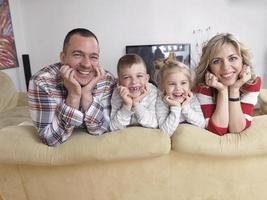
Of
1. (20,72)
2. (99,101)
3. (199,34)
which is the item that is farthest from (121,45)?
(99,101)

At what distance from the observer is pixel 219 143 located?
→ 90 centimetres

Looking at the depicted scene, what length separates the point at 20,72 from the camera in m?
3.55

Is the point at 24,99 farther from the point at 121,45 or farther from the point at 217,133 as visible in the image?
the point at 217,133

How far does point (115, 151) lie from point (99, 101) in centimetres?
26

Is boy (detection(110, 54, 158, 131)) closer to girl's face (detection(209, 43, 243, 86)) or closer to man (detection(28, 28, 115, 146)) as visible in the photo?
man (detection(28, 28, 115, 146))

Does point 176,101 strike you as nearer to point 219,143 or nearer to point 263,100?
point 219,143

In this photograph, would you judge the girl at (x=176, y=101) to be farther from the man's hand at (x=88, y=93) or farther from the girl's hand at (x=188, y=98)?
the man's hand at (x=88, y=93)

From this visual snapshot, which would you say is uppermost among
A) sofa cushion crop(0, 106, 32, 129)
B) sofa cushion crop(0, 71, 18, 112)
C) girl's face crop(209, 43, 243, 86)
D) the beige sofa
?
girl's face crop(209, 43, 243, 86)

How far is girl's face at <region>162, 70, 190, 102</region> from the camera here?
1035mm

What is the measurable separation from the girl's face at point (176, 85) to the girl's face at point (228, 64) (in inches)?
5.3

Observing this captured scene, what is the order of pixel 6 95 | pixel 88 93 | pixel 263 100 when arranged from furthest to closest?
pixel 6 95
pixel 263 100
pixel 88 93

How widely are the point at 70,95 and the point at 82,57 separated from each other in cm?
17

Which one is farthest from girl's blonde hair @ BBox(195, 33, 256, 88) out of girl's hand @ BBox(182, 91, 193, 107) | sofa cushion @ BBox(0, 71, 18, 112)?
sofa cushion @ BBox(0, 71, 18, 112)

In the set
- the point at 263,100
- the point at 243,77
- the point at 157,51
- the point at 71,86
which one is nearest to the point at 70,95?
the point at 71,86
